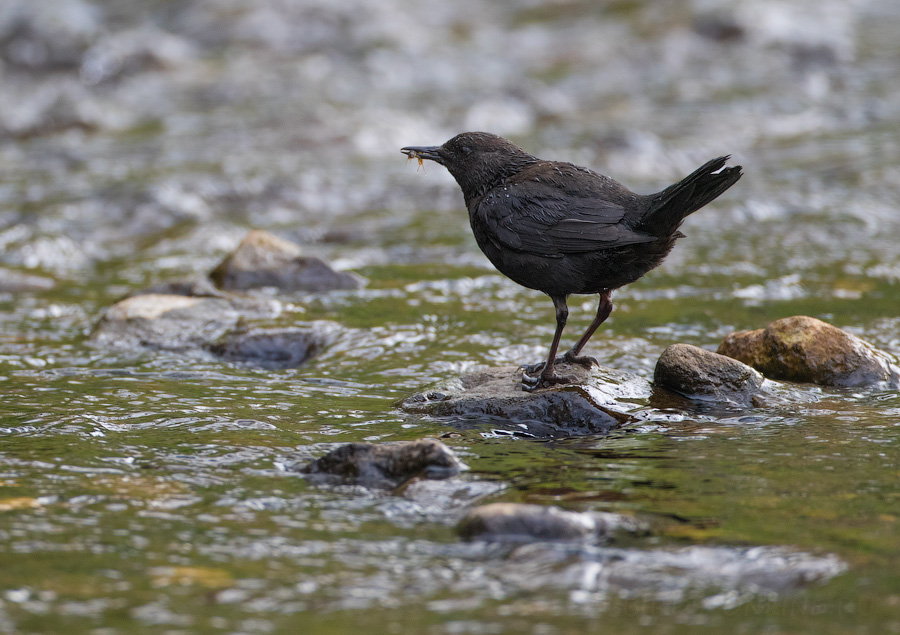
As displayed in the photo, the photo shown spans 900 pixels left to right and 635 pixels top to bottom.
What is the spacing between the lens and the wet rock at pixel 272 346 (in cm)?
600

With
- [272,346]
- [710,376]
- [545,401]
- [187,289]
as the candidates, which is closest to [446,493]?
[545,401]

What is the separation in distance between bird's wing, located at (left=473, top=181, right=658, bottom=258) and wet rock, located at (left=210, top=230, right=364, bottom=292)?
2.58 metres

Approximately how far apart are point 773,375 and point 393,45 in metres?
14.7

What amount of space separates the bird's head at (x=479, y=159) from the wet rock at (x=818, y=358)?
1702mm

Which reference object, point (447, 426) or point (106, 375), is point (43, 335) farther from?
point (447, 426)

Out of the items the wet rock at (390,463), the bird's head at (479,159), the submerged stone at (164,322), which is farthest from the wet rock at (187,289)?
the wet rock at (390,463)

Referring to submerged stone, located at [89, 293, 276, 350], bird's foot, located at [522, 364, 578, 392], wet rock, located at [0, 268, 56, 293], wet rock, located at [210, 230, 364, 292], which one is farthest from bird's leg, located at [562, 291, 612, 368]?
wet rock, located at [0, 268, 56, 293]

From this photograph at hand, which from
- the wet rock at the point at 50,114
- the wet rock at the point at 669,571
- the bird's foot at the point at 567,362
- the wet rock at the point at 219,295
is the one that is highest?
the wet rock at the point at 50,114

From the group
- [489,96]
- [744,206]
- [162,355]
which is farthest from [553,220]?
[489,96]

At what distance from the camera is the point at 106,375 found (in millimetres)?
5512

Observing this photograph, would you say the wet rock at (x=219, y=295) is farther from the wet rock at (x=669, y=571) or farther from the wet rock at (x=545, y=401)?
the wet rock at (x=669, y=571)

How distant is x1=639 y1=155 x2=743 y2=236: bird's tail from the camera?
4254 mm

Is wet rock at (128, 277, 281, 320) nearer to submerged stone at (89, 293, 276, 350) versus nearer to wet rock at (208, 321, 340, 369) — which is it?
submerged stone at (89, 293, 276, 350)

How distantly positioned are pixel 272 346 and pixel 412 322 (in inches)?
41.2
